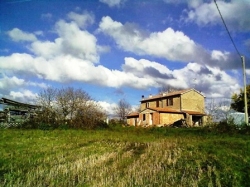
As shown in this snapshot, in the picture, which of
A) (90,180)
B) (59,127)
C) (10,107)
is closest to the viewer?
(90,180)

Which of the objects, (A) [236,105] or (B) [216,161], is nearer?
(B) [216,161]

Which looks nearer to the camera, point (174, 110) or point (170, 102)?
point (174, 110)

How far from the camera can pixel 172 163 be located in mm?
7906

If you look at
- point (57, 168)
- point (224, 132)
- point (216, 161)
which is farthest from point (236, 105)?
point (57, 168)

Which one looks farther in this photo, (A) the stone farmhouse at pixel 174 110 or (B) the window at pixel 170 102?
(B) the window at pixel 170 102

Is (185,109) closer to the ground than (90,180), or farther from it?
farther from it

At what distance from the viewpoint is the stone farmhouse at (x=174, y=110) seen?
43562 mm

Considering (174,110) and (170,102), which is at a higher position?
(170,102)

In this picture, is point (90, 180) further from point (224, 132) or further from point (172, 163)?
point (224, 132)

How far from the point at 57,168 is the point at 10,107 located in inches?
879

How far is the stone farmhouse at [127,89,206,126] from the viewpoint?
4356 centimetres

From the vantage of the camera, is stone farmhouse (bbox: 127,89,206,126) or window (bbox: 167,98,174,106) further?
window (bbox: 167,98,174,106)

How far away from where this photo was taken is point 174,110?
1774 inches

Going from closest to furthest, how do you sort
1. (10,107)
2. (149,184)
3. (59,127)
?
1. (149,184)
2. (59,127)
3. (10,107)
